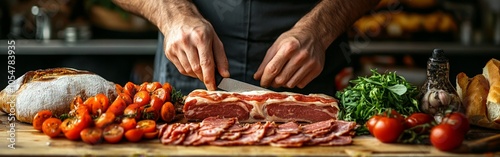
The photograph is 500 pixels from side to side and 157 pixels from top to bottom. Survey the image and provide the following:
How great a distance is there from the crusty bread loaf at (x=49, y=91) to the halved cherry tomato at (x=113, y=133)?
1.51 ft

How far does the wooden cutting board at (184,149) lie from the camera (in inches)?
108

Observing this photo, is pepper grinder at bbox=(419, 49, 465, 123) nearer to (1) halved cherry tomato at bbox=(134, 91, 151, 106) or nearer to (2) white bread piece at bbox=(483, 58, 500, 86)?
(2) white bread piece at bbox=(483, 58, 500, 86)

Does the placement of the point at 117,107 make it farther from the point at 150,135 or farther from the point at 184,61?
the point at 184,61

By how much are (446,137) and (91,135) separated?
1.34 m

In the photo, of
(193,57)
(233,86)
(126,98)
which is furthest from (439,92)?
(126,98)

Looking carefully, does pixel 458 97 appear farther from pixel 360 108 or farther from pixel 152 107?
pixel 152 107

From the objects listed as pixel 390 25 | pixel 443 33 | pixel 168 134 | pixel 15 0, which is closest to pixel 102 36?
pixel 15 0

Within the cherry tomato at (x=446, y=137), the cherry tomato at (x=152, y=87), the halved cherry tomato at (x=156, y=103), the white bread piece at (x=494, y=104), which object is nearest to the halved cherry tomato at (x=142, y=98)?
the halved cherry tomato at (x=156, y=103)

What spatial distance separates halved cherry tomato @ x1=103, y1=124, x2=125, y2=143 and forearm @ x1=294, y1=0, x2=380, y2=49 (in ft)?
3.80

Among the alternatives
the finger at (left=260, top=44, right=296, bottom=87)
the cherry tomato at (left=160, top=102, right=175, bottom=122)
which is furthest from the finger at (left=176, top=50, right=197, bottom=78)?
the finger at (left=260, top=44, right=296, bottom=87)

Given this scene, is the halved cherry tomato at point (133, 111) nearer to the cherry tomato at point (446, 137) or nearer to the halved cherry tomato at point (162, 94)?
the halved cherry tomato at point (162, 94)

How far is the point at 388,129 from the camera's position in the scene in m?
2.85

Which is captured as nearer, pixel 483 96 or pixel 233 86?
pixel 483 96

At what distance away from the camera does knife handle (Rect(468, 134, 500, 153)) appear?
2.77m
